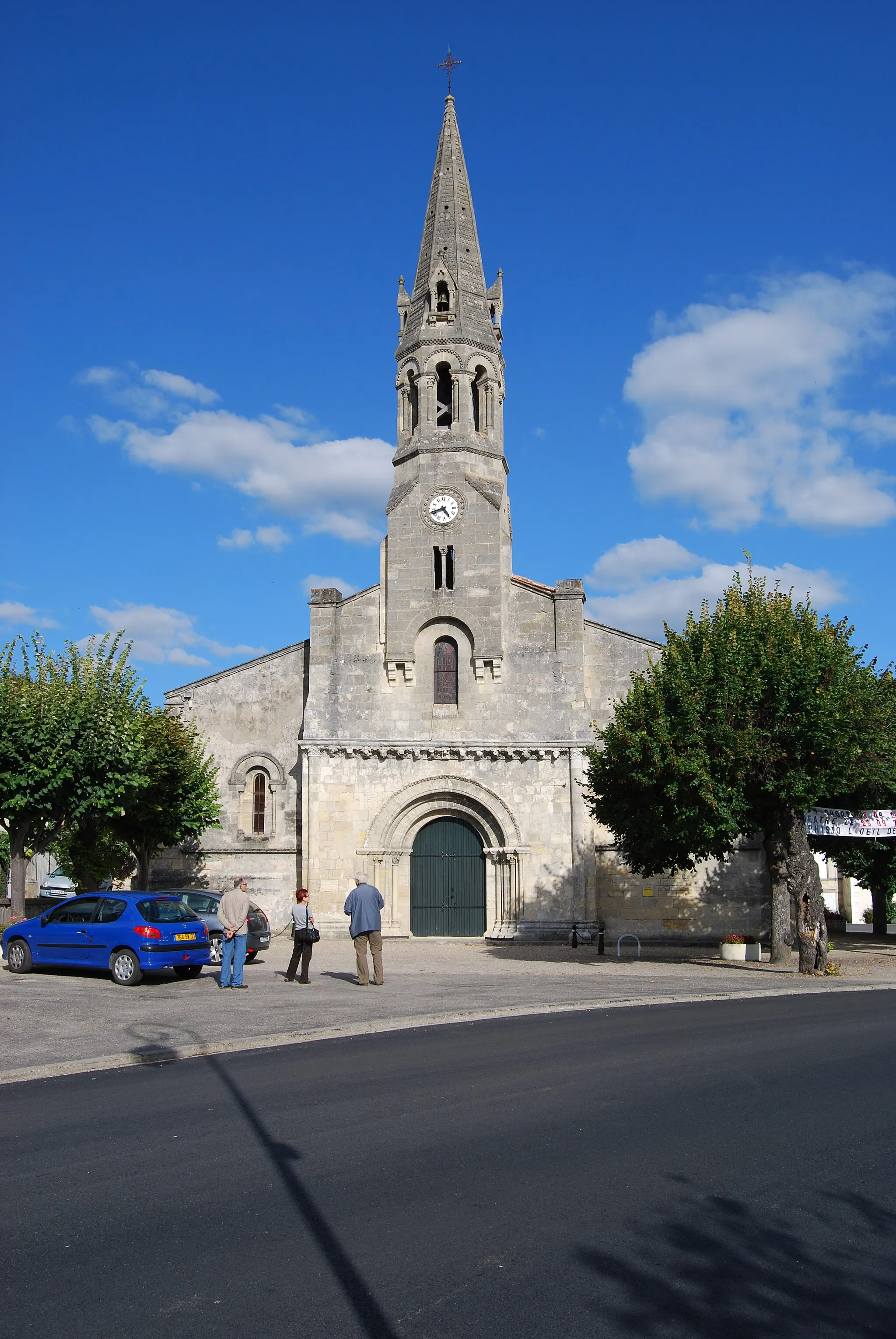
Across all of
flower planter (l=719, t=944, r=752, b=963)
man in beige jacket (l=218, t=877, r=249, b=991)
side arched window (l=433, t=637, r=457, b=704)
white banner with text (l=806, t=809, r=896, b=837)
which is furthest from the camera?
side arched window (l=433, t=637, r=457, b=704)

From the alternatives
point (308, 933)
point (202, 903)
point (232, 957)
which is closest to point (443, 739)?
point (202, 903)

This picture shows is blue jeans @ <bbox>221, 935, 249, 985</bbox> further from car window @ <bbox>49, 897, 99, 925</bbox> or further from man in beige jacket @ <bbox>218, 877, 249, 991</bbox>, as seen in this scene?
car window @ <bbox>49, 897, 99, 925</bbox>

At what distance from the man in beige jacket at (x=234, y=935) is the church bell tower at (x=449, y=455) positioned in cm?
1312

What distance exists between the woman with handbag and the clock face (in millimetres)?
14458

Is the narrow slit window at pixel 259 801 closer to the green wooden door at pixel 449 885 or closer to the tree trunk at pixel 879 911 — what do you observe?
the green wooden door at pixel 449 885

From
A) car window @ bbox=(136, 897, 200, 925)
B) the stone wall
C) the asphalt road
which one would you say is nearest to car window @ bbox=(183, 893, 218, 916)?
car window @ bbox=(136, 897, 200, 925)

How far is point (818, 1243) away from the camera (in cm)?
531

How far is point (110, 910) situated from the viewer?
17.6 m

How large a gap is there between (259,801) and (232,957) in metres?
13.3

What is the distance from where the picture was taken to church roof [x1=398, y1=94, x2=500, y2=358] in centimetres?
3117

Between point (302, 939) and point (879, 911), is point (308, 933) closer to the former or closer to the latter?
point (302, 939)

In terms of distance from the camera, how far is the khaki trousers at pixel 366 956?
669 inches

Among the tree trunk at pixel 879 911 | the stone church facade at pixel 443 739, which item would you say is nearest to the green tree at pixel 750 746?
the stone church facade at pixel 443 739

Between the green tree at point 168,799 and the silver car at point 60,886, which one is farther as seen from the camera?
the silver car at point 60,886
